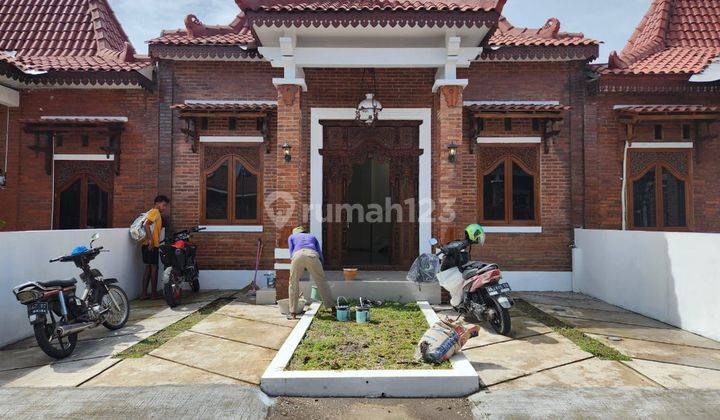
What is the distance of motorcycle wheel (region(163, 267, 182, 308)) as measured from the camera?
6457mm

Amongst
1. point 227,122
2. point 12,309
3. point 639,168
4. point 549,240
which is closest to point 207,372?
point 12,309

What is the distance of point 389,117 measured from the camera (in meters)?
7.89

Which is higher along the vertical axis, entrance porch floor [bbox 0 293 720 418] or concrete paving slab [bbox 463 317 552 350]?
concrete paving slab [bbox 463 317 552 350]

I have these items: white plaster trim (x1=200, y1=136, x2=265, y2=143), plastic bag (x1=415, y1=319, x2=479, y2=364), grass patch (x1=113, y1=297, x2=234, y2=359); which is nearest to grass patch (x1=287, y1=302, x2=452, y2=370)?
plastic bag (x1=415, y1=319, x2=479, y2=364)

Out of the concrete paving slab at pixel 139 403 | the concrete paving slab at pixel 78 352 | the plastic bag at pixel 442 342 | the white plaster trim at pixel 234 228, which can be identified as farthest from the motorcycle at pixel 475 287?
the concrete paving slab at pixel 78 352

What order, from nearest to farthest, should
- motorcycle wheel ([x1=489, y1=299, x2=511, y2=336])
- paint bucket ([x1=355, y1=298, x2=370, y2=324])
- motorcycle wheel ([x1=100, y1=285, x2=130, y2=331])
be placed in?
motorcycle wheel ([x1=489, y1=299, x2=511, y2=336])
motorcycle wheel ([x1=100, y1=285, x2=130, y2=331])
paint bucket ([x1=355, y1=298, x2=370, y2=324])

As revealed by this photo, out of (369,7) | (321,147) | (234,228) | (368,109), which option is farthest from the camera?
(234,228)

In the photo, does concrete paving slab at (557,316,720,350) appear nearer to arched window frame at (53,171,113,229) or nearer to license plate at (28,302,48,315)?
license plate at (28,302,48,315)

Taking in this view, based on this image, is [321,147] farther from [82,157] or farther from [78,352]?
[78,352]

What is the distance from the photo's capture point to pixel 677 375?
3.84 m

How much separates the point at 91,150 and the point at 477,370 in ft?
27.4

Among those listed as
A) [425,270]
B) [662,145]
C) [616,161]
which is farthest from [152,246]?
[662,145]

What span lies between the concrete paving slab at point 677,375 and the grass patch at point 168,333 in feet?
17.1

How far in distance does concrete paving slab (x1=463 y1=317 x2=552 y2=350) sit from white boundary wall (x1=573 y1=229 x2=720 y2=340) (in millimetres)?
1868
